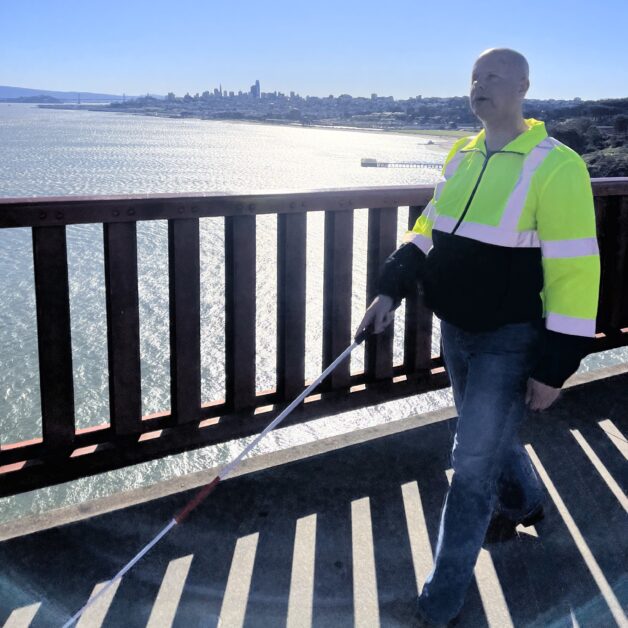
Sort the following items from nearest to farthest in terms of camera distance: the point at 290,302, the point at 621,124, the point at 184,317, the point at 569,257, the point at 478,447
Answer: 1. the point at 569,257
2. the point at 478,447
3. the point at 184,317
4. the point at 290,302
5. the point at 621,124

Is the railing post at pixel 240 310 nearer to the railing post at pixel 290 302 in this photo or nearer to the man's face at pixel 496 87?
the railing post at pixel 290 302

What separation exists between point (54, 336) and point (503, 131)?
69.3 inches

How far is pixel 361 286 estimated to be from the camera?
829 inches

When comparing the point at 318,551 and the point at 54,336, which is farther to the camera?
the point at 54,336

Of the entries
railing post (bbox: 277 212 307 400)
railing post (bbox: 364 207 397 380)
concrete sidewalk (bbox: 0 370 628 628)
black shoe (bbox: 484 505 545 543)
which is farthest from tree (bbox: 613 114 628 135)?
black shoe (bbox: 484 505 545 543)

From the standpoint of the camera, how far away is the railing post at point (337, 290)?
3703mm

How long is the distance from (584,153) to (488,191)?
→ 75295mm

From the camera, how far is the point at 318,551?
2945 mm

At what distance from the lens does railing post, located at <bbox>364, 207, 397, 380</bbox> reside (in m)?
3.83

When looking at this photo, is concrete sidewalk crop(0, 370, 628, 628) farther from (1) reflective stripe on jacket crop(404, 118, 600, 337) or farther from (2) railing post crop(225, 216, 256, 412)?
(1) reflective stripe on jacket crop(404, 118, 600, 337)

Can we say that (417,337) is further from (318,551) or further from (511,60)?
(511,60)

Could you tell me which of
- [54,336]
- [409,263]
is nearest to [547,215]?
[409,263]

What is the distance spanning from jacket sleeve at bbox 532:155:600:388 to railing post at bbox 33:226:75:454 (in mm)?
1683

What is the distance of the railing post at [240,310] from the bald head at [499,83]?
1.24 metres
